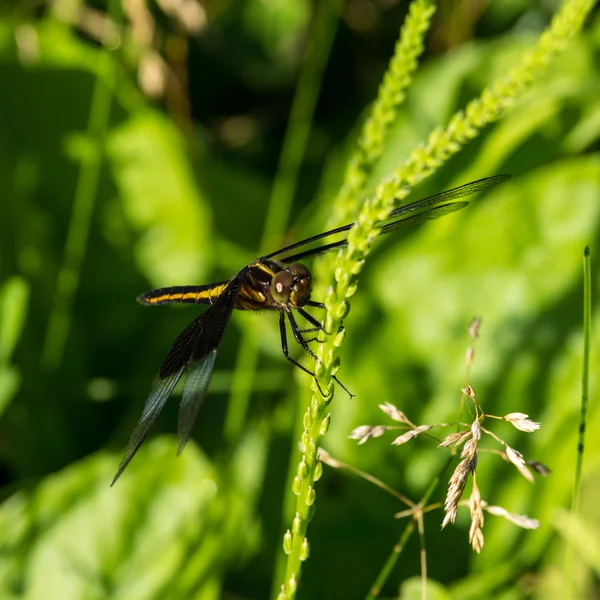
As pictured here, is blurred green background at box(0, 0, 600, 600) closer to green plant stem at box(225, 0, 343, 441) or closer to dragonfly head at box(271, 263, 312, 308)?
green plant stem at box(225, 0, 343, 441)

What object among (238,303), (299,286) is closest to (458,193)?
(299,286)

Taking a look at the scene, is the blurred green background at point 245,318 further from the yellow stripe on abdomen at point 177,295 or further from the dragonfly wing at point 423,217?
the yellow stripe on abdomen at point 177,295

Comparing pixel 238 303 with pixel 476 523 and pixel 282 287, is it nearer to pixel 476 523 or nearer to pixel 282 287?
pixel 282 287

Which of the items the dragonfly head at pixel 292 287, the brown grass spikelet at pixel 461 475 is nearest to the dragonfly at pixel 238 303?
the dragonfly head at pixel 292 287

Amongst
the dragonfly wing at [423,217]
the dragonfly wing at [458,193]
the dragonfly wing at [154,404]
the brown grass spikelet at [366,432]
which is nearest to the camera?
the brown grass spikelet at [366,432]

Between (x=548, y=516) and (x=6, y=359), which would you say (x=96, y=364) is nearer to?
(x=6, y=359)

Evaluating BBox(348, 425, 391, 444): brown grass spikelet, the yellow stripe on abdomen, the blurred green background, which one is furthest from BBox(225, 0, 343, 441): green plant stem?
BBox(348, 425, 391, 444): brown grass spikelet
